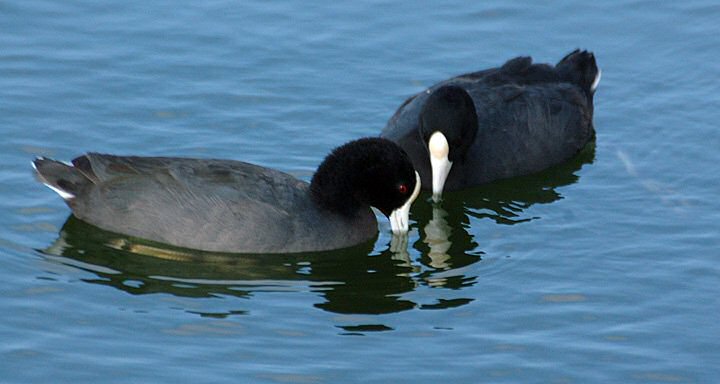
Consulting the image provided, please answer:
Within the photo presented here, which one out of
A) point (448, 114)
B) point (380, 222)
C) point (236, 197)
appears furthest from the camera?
point (448, 114)

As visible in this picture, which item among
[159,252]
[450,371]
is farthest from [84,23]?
[450,371]

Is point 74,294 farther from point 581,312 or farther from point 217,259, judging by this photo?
point 581,312

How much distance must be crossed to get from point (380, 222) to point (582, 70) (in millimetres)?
2970

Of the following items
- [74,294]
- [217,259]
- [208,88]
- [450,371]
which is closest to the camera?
[450,371]

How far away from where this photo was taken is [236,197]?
1186 cm

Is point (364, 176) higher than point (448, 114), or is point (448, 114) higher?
point (448, 114)

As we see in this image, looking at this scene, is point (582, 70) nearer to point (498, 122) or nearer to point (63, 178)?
point (498, 122)

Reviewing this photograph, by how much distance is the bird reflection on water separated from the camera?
447 inches

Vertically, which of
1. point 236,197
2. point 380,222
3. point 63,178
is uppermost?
point 63,178

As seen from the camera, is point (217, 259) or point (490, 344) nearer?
point (490, 344)

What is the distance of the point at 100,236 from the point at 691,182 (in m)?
4.85

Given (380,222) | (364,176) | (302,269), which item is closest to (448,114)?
(380,222)

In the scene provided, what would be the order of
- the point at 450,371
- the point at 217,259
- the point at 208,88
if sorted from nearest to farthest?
the point at 450,371 → the point at 217,259 → the point at 208,88

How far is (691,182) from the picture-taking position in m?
13.4
